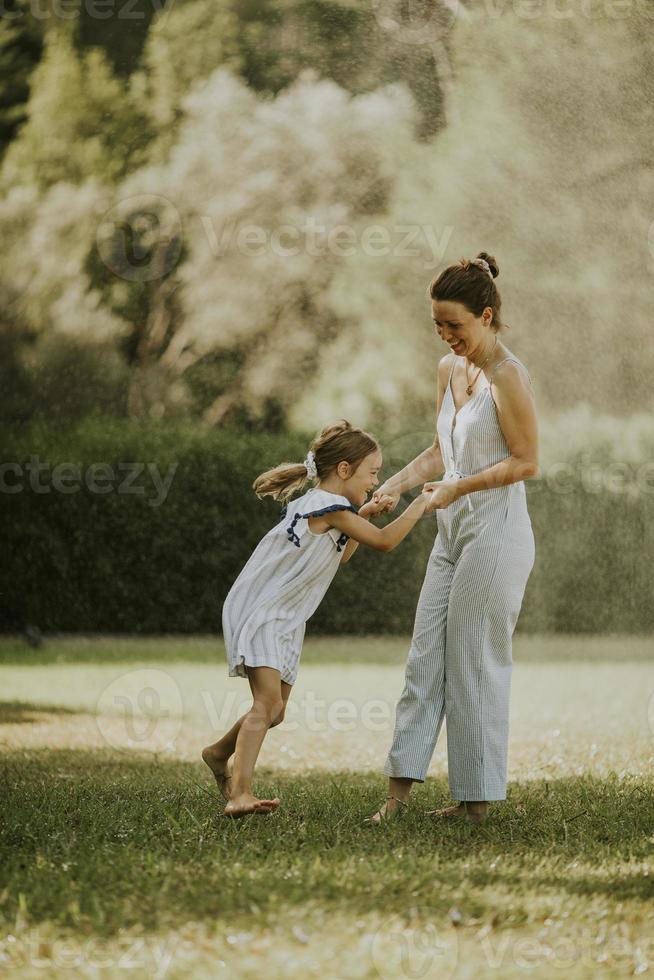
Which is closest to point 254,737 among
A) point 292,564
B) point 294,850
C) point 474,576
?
point 294,850

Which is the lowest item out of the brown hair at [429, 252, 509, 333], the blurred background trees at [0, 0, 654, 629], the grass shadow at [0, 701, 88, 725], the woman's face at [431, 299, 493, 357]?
the grass shadow at [0, 701, 88, 725]

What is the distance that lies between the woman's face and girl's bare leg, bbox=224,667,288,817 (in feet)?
3.87

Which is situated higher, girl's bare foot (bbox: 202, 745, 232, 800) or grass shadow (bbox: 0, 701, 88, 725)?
girl's bare foot (bbox: 202, 745, 232, 800)

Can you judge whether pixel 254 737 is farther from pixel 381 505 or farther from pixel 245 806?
pixel 381 505

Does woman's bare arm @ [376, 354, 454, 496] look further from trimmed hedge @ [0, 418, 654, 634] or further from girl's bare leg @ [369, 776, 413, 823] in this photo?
trimmed hedge @ [0, 418, 654, 634]

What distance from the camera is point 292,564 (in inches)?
160

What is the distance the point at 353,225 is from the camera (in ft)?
43.0

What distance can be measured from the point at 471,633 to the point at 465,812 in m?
0.60

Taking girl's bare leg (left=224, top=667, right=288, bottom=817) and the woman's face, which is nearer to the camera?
girl's bare leg (left=224, top=667, right=288, bottom=817)

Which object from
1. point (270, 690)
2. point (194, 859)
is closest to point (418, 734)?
point (270, 690)

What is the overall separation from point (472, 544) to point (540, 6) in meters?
9.80

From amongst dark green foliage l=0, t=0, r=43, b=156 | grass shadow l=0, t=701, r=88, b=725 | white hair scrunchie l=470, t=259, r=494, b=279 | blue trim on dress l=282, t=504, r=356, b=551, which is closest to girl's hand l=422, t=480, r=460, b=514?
blue trim on dress l=282, t=504, r=356, b=551

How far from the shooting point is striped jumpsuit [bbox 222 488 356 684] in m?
3.96

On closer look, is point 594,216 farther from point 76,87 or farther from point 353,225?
point 76,87
